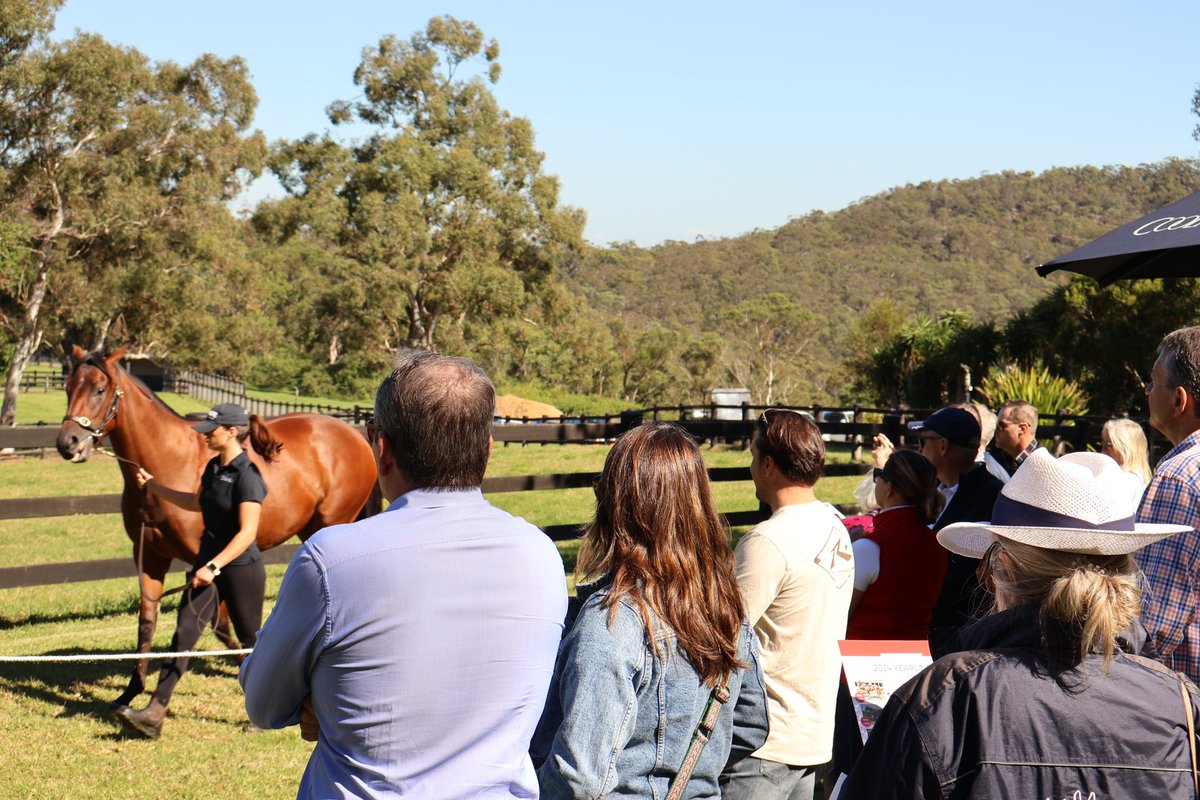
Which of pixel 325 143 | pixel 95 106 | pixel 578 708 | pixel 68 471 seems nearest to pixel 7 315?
pixel 95 106

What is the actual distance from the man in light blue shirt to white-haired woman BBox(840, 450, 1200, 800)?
0.64 metres

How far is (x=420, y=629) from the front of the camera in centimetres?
182

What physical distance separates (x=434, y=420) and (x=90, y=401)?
5057 millimetres

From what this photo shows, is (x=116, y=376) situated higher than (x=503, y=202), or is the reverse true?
(x=503, y=202)

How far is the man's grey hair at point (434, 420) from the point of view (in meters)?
1.92

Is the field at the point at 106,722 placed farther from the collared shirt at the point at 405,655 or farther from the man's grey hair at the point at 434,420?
the man's grey hair at the point at 434,420

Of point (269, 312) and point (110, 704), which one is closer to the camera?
point (110, 704)

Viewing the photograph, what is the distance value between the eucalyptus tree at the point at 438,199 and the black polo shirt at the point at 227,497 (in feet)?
103

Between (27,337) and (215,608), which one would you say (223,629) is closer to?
(215,608)

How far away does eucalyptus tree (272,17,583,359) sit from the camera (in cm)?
3697

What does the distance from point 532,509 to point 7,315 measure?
20.5 meters

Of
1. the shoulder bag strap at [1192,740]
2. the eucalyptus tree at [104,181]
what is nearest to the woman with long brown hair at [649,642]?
the shoulder bag strap at [1192,740]

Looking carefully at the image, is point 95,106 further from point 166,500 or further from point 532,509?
point 166,500

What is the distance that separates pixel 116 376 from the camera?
249 inches
